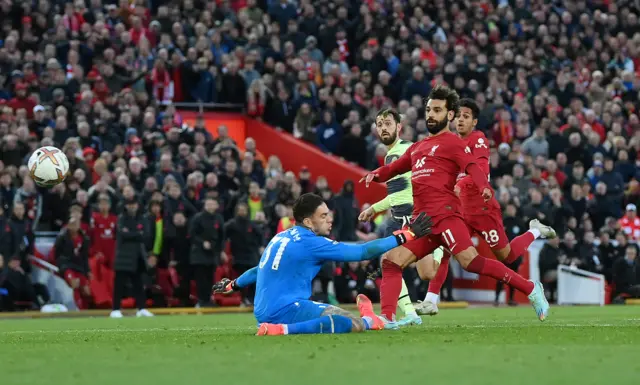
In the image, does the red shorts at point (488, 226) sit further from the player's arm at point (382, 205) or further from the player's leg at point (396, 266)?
the player's leg at point (396, 266)

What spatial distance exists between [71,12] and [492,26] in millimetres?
12737

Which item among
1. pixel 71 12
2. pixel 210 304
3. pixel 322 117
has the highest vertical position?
pixel 71 12

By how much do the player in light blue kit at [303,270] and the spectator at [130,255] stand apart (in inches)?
392

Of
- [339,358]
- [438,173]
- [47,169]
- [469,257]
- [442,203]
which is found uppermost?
[47,169]

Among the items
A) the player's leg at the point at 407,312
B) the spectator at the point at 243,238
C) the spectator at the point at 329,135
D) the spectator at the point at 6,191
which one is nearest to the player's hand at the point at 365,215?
the player's leg at the point at 407,312

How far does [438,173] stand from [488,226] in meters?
1.88

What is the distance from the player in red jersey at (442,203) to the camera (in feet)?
39.6

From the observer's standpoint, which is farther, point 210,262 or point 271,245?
point 210,262

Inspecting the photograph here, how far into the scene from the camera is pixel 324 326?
10945mm

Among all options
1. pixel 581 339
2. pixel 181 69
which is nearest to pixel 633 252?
pixel 181 69

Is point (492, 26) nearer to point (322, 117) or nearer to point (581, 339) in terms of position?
point (322, 117)

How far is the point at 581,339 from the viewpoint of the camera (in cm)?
1021

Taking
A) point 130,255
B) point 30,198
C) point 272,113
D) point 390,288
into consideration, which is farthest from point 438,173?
point 272,113

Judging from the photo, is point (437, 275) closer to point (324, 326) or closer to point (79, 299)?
point (324, 326)
